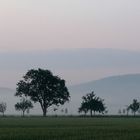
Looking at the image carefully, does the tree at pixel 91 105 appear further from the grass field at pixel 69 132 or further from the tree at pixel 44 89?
the grass field at pixel 69 132

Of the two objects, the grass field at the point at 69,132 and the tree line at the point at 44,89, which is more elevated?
the tree line at the point at 44,89

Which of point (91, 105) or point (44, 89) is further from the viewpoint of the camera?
point (91, 105)

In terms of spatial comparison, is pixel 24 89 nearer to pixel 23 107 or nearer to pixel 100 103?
pixel 100 103

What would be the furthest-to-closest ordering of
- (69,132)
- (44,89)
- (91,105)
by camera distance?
(91,105), (44,89), (69,132)

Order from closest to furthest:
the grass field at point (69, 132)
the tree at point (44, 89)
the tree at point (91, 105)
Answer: the grass field at point (69, 132) < the tree at point (44, 89) < the tree at point (91, 105)

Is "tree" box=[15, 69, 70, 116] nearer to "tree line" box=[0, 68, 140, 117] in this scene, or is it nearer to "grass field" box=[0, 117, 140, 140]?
"tree line" box=[0, 68, 140, 117]

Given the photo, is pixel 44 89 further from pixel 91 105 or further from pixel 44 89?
pixel 91 105

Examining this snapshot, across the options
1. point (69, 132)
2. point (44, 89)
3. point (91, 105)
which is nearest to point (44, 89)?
point (44, 89)

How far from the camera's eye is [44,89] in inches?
5512

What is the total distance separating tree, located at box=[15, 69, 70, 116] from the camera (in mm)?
138125

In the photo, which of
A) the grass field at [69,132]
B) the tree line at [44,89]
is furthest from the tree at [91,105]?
the grass field at [69,132]

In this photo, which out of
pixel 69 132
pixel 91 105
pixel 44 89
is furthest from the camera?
pixel 91 105

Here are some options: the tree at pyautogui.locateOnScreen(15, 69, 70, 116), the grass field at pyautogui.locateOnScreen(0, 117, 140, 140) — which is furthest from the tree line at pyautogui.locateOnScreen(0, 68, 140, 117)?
the grass field at pyautogui.locateOnScreen(0, 117, 140, 140)

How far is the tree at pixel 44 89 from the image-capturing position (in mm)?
138125
